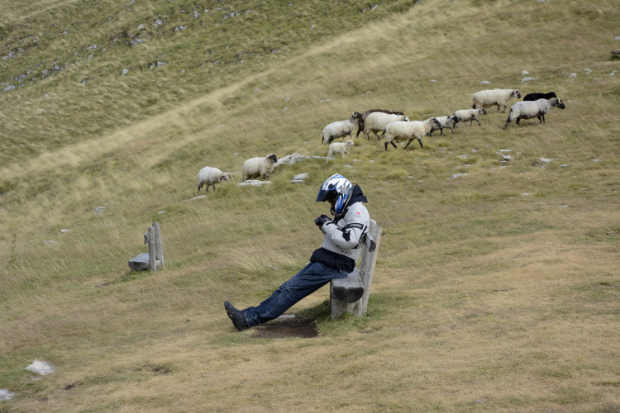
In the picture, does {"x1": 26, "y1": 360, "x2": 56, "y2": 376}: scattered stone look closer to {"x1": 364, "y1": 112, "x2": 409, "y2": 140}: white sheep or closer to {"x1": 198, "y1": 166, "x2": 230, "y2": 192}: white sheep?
{"x1": 198, "y1": 166, "x2": 230, "y2": 192}: white sheep

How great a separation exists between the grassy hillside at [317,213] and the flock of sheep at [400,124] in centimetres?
46

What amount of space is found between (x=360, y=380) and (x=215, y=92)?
2914 cm

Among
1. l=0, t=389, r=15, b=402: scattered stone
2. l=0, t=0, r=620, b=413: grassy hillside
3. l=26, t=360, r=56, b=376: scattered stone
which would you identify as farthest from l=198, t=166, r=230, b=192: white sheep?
l=0, t=389, r=15, b=402: scattered stone

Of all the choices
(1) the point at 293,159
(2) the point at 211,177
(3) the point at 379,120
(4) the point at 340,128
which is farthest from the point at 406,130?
(2) the point at 211,177

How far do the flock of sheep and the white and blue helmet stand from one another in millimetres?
11027

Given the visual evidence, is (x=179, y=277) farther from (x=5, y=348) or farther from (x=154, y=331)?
(x=5, y=348)

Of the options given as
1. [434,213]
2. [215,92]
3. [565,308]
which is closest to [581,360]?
[565,308]

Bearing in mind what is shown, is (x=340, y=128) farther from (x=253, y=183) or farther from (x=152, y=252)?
(x=152, y=252)

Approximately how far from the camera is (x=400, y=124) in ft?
59.9

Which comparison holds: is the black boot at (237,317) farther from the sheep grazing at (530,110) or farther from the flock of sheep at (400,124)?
the sheep grazing at (530,110)

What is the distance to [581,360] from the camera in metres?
4.30

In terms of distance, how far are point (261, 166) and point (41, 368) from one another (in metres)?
12.2

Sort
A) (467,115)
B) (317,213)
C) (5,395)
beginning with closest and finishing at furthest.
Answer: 1. (5,395)
2. (317,213)
3. (467,115)

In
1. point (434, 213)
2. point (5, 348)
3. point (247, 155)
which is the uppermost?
point (247, 155)
